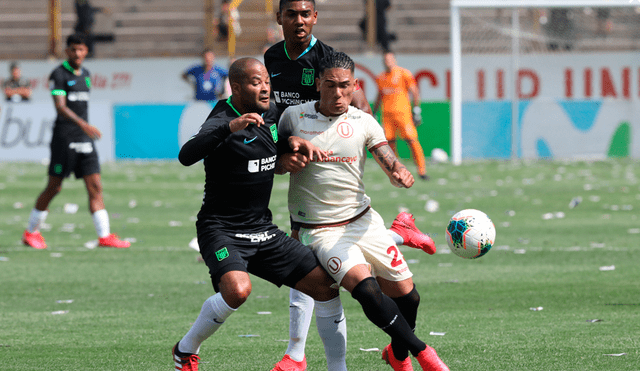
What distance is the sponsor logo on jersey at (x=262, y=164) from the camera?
4.83m

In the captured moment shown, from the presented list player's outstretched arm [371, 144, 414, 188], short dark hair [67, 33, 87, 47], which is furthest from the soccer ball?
short dark hair [67, 33, 87, 47]

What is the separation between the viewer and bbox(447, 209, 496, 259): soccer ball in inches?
214

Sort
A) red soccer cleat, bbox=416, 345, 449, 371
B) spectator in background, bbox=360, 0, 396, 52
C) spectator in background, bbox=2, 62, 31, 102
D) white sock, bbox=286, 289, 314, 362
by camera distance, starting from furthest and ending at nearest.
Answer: spectator in background, bbox=360, 0, 396, 52 → spectator in background, bbox=2, 62, 31, 102 → white sock, bbox=286, 289, 314, 362 → red soccer cleat, bbox=416, 345, 449, 371

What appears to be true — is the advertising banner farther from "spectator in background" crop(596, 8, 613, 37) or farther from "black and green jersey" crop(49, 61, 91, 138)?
"spectator in background" crop(596, 8, 613, 37)

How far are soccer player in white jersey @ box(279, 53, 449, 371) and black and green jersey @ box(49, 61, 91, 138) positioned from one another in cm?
546

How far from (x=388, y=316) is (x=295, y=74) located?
159 centimetres

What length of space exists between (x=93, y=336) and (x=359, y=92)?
7.46ft

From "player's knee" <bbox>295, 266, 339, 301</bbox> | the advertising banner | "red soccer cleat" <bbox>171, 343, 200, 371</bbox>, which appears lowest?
the advertising banner

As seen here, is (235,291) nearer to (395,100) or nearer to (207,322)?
(207,322)

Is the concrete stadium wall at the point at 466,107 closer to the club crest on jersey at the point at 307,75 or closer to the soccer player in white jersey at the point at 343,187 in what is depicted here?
the club crest on jersey at the point at 307,75

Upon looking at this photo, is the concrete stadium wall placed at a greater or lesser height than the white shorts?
lesser

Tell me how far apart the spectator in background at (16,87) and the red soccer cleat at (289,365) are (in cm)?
1897

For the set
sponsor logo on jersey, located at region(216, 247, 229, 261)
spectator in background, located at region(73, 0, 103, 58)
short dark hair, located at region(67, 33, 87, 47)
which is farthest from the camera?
spectator in background, located at region(73, 0, 103, 58)

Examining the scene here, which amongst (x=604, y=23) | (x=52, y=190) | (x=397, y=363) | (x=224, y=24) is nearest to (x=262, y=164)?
(x=397, y=363)
